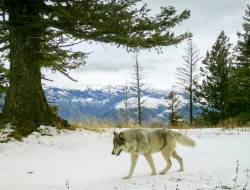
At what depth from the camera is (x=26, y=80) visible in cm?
1584

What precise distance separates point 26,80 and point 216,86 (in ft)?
85.9

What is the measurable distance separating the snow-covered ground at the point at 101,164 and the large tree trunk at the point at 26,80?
895mm

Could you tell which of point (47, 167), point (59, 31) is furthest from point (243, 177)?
point (59, 31)

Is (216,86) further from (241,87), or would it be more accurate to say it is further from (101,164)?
(101,164)

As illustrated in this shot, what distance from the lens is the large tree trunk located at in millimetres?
15391

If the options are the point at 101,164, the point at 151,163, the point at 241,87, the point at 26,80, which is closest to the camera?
the point at 151,163

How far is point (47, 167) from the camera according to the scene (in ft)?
39.9

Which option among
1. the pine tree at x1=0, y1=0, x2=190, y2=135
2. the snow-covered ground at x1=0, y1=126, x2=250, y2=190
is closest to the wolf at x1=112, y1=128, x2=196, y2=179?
the snow-covered ground at x1=0, y1=126, x2=250, y2=190

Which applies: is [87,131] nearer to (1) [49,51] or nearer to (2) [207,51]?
(1) [49,51]

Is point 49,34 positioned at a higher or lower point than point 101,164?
higher

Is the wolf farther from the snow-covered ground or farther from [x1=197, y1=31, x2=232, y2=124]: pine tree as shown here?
[x1=197, y1=31, x2=232, y2=124]: pine tree

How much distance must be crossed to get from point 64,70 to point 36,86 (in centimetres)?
174

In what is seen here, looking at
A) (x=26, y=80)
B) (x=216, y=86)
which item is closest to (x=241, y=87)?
(x=216, y=86)

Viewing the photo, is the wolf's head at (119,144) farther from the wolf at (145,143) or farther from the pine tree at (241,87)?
the pine tree at (241,87)
